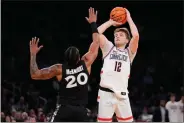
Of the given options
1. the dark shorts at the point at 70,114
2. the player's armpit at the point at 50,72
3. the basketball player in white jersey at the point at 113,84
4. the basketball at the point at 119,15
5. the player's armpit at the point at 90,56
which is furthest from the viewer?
the basketball at the point at 119,15

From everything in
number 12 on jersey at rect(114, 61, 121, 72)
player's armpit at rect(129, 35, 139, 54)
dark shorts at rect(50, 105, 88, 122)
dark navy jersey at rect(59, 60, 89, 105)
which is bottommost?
dark shorts at rect(50, 105, 88, 122)

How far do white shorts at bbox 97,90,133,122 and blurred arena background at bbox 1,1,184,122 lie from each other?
863cm

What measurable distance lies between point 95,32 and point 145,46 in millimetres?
11843

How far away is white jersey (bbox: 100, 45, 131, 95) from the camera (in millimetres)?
10125

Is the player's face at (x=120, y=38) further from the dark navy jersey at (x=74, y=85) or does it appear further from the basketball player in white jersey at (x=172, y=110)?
the basketball player in white jersey at (x=172, y=110)

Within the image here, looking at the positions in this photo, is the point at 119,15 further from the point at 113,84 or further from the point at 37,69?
the point at 37,69

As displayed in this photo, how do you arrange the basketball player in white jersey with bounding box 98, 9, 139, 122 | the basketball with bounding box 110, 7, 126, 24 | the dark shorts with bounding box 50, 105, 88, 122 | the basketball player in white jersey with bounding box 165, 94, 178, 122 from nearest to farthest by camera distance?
the dark shorts with bounding box 50, 105, 88, 122 < the basketball player in white jersey with bounding box 98, 9, 139, 122 < the basketball with bounding box 110, 7, 126, 24 < the basketball player in white jersey with bounding box 165, 94, 178, 122

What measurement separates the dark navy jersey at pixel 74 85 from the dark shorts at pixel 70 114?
0.24ft

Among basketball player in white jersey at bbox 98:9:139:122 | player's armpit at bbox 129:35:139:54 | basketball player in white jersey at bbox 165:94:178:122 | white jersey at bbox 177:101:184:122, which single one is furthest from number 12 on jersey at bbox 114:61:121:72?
white jersey at bbox 177:101:184:122

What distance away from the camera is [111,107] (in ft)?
33.3

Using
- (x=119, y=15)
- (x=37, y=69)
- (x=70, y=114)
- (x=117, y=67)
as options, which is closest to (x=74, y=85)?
(x=70, y=114)

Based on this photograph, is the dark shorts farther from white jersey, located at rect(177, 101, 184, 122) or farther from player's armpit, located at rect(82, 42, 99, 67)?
white jersey, located at rect(177, 101, 184, 122)

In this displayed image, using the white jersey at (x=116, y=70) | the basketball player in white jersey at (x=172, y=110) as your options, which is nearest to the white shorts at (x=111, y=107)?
the white jersey at (x=116, y=70)

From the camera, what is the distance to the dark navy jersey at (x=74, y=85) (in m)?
8.59
